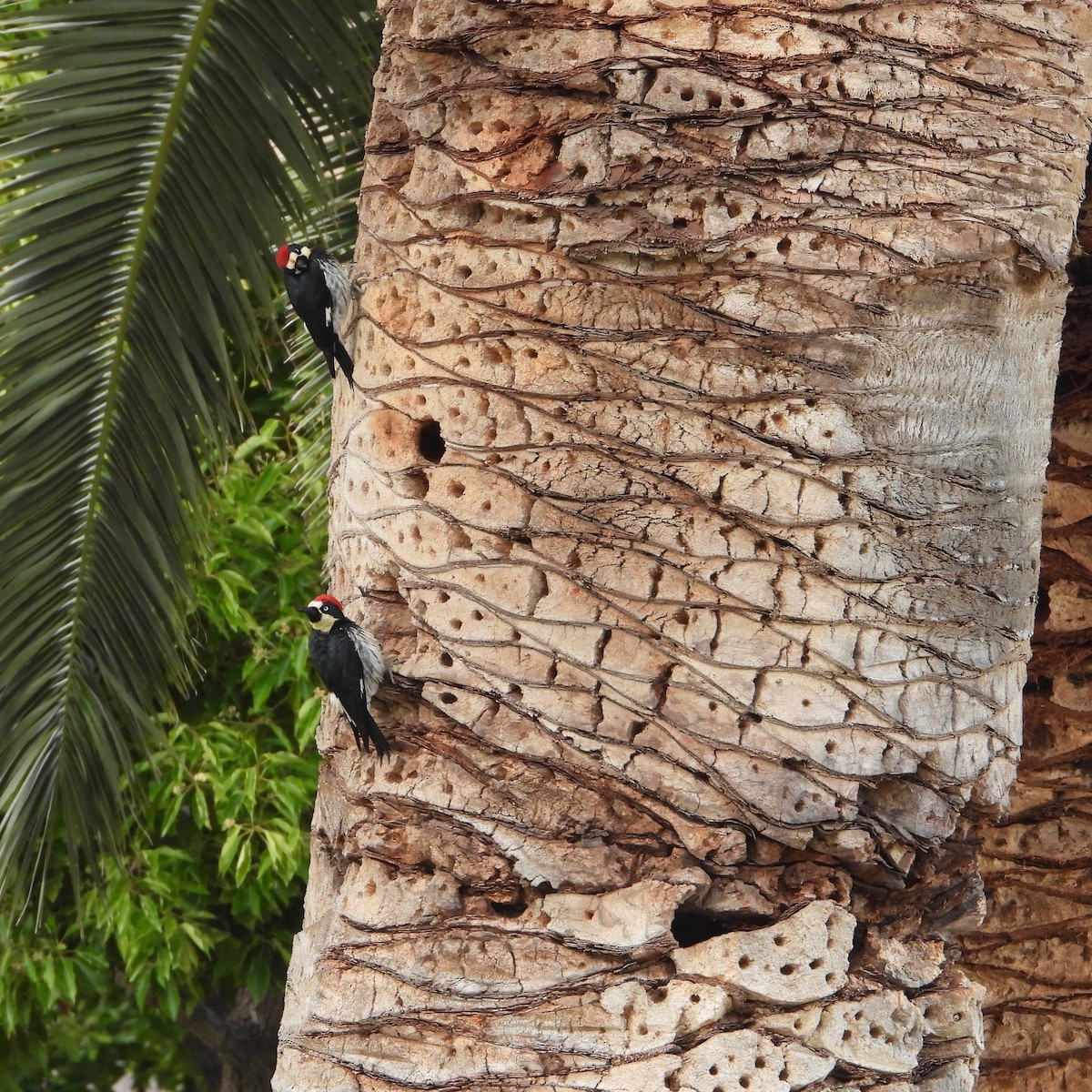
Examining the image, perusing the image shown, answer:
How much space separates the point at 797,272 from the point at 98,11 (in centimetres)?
199

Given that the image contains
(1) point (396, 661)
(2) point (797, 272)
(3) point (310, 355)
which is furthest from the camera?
(3) point (310, 355)

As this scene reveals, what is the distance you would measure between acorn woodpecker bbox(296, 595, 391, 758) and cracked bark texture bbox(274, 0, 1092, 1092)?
0.06m

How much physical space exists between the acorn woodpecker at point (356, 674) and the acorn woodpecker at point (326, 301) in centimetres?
53

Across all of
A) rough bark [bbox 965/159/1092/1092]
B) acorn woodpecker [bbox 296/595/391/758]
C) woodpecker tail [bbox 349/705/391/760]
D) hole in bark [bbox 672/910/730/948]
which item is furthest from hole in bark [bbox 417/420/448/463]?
rough bark [bbox 965/159/1092/1092]

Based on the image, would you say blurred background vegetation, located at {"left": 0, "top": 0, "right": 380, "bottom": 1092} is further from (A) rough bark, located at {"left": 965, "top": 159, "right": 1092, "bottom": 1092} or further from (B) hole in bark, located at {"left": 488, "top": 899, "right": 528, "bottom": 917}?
(A) rough bark, located at {"left": 965, "top": 159, "right": 1092, "bottom": 1092}

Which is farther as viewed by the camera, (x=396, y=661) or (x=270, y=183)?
(x=270, y=183)

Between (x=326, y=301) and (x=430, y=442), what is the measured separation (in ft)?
1.28

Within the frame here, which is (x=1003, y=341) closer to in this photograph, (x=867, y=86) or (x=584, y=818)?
(x=867, y=86)

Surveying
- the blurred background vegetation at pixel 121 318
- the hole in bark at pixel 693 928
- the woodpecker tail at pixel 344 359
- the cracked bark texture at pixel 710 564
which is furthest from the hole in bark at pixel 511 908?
the blurred background vegetation at pixel 121 318

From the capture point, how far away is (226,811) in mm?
4910

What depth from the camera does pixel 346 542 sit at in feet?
8.13

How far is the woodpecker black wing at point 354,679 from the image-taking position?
7.40 feet

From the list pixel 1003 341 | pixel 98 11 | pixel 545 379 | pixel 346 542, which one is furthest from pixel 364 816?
pixel 98 11

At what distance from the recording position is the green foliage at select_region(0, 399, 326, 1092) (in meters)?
4.83
